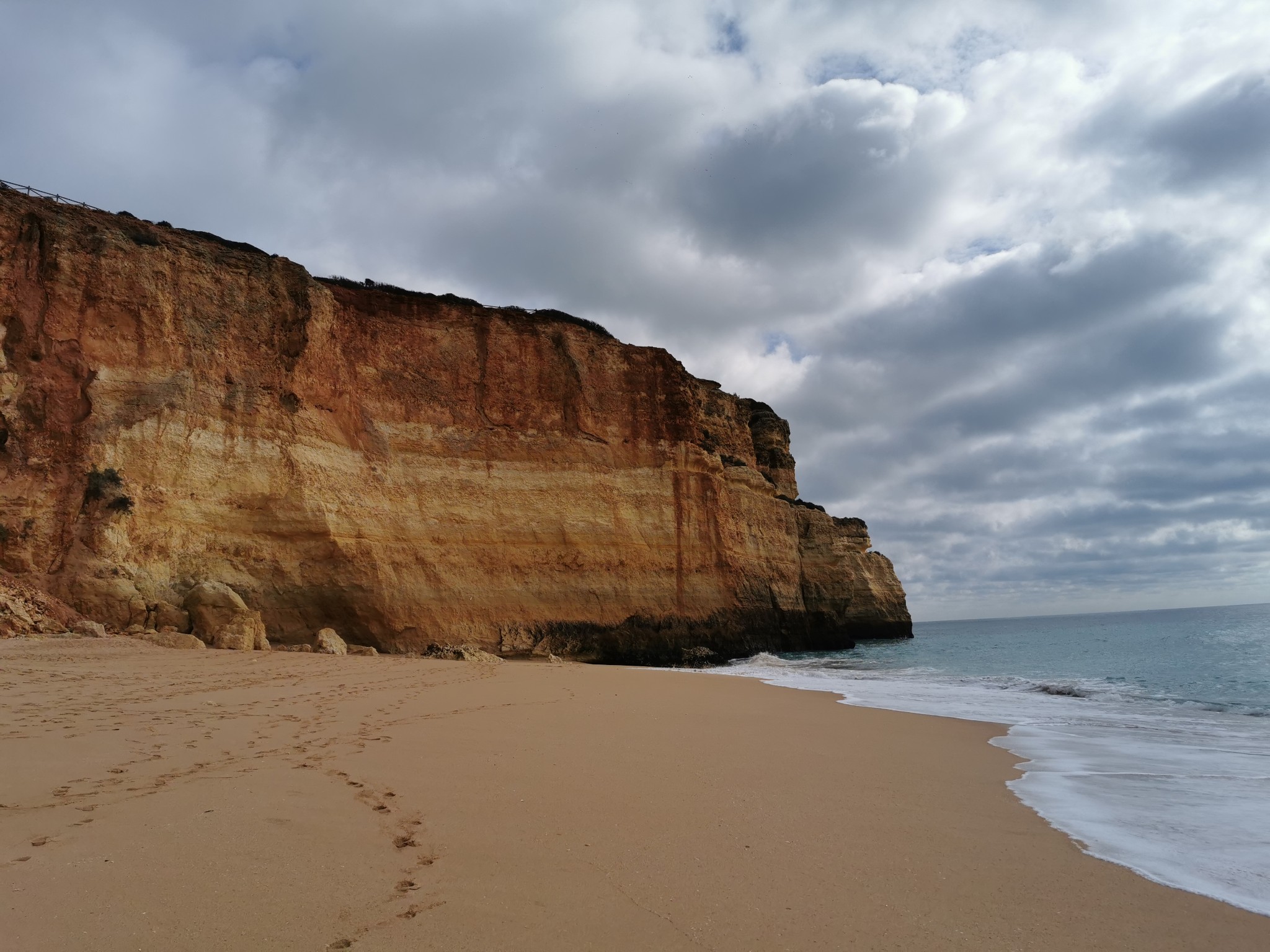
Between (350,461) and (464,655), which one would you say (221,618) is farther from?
(350,461)

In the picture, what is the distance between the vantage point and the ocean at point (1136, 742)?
10.6 ft

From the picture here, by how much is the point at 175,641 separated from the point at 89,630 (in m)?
1.26

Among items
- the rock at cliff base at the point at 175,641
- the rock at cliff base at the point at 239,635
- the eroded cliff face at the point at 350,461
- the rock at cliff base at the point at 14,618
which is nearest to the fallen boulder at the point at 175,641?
the rock at cliff base at the point at 175,641

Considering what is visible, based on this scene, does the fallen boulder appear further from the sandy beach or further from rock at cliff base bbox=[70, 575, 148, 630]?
the sandy beach

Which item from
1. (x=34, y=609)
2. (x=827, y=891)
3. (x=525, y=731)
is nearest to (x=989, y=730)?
(x=525, y=731)

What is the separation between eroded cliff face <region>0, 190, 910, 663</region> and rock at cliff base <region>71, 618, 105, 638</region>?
1498 millimetres

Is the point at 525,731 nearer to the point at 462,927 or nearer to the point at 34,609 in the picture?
the point at 462,927

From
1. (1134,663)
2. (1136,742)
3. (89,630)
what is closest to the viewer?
(1136,742)

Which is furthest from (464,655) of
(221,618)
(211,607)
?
(211,607)

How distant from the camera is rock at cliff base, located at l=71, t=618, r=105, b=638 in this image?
10.8 metres

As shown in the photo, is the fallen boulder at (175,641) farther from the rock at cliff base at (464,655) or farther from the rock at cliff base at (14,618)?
the rock at cliff base at (464,655)

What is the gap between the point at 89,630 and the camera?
431 inches

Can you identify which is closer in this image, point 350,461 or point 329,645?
point 329,645

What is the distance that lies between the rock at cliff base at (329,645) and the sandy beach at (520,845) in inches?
295
